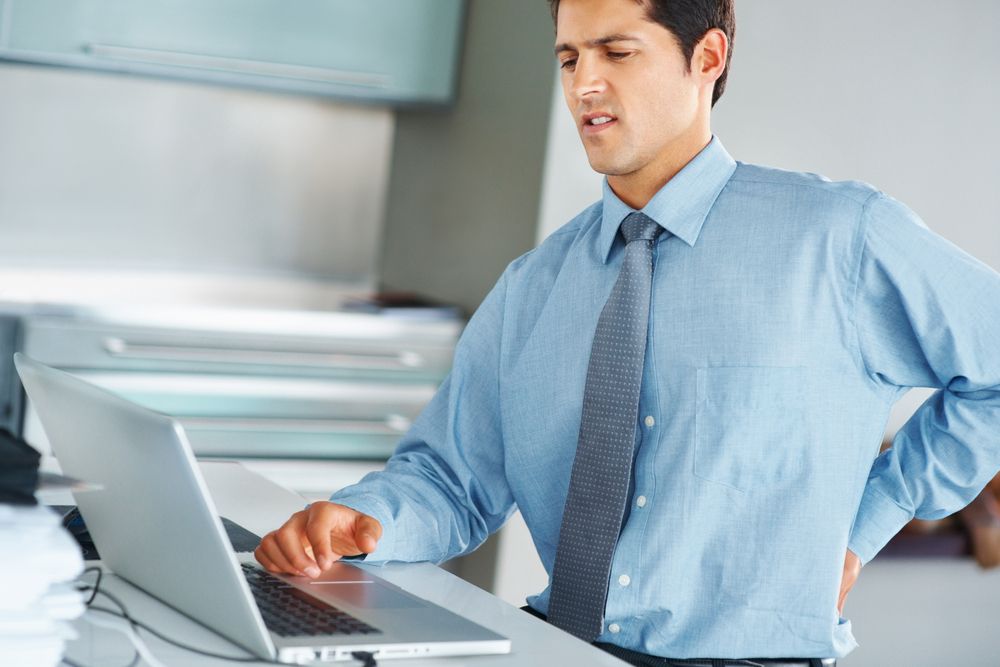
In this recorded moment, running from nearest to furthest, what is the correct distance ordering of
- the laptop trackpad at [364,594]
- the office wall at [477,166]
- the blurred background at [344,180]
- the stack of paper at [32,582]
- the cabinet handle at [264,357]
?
1. the stack of paper at [32,582]
2. the laptop trackpad at [364,594]
3. the cabinet handle at [264,357]
4. the blurred background at [344,180]
5. the office wall at [477,166]

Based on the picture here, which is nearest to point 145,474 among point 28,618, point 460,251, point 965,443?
point 28,618

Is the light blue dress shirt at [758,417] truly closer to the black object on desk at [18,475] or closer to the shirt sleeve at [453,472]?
Answer: the shirt sleeve at [453,472]

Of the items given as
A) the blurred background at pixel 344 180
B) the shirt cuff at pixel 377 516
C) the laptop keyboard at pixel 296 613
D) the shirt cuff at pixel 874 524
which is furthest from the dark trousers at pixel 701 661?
the blurred background at pixel 344 180

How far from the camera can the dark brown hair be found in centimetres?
169

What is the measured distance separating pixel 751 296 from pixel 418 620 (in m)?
0.66

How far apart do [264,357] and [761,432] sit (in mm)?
1765

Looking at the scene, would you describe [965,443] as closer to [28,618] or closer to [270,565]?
[270,565]

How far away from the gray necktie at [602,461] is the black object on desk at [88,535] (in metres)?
0.40

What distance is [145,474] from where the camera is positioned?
1132 millimetres

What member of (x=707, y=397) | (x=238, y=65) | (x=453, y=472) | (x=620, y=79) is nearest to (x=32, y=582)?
(x=453, y=472)

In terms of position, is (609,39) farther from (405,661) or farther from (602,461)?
(405,661)

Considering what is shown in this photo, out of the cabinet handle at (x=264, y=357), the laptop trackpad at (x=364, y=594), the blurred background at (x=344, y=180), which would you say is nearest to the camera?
the laptop trackpad at (x=364, y=594)

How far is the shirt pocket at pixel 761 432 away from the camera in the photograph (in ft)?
5.32

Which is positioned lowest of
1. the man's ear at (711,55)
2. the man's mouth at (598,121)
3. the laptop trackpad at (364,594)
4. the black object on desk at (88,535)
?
the black object on desk at (88,535)
